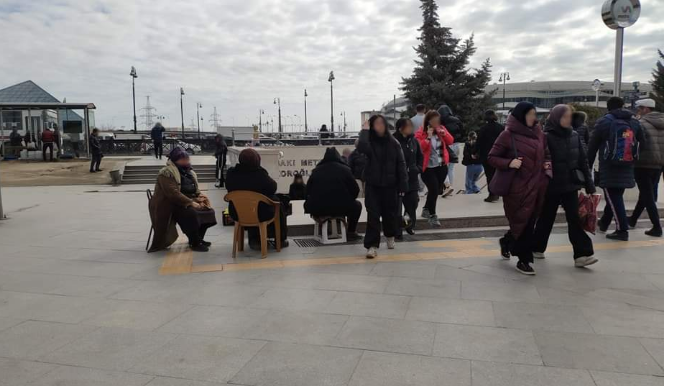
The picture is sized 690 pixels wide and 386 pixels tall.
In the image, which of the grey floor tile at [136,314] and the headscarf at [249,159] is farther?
the headscarf at [249,159]

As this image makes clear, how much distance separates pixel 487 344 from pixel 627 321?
1.29m

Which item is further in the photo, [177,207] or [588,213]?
[177,207]

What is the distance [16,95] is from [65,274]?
26.9 meters

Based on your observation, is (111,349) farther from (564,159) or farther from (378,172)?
(564,159)

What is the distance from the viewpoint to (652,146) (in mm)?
7066

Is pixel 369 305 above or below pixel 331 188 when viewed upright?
below

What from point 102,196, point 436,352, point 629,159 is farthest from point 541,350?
point 102,196

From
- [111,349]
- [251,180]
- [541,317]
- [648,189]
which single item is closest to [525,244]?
[541,317]

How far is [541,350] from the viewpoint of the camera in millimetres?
3469

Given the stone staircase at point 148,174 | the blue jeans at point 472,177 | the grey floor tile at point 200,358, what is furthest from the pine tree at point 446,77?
the grey floor tile at point 200,358

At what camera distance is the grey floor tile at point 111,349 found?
336 centimetres

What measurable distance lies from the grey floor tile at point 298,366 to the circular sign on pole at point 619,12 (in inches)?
332

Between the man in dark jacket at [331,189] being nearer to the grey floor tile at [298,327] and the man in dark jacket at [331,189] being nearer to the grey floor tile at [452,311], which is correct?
the grey floor tile at [452,311]
